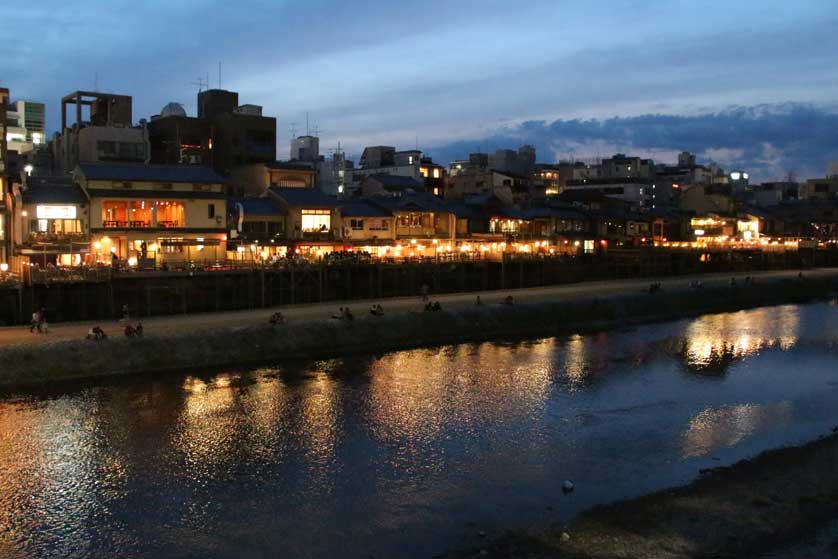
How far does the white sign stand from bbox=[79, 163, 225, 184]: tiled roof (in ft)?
8.60

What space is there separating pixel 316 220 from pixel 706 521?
154 ft

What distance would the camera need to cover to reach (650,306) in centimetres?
5853

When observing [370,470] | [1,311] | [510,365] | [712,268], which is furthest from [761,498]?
[712,268]

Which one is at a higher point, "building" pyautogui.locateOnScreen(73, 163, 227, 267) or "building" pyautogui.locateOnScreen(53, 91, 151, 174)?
"building" pyautogui.locateOnScreen(53, 91, 151, 174)

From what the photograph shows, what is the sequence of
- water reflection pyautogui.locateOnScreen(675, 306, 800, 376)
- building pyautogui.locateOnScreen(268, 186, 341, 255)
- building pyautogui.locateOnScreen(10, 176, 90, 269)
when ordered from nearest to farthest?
water reflection pyautogui.locateOnScreen(675, 306, 800, 376)
building pyautogui.locateOnScreen(10, 176, 90, 269)
building pyautogui.locateOnScreen(268, 186, 341, 255)

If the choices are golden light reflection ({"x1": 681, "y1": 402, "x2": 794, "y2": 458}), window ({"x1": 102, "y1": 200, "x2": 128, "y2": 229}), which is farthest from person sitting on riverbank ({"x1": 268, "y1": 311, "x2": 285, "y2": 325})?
golden light reflection ({"x1": 681, "y1": 402, "x2": 794, "y2": 458})

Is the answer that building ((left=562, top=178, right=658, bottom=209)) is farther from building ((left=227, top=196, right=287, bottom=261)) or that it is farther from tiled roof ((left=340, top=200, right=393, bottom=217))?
building ((left=227, top=196, right=287, bottom=261))

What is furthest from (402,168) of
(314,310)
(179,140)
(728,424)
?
(728,424)

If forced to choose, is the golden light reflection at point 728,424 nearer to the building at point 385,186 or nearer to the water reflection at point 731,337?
the water reflection at point 731,337

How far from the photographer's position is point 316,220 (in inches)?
2391

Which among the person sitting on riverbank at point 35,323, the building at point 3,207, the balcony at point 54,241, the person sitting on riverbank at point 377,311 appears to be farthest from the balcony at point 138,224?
the person sitting on riverbank at point 377,311

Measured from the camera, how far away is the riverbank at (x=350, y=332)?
107ft

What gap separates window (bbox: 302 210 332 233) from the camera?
197ft

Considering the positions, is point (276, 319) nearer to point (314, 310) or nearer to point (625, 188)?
point (314, 310)
